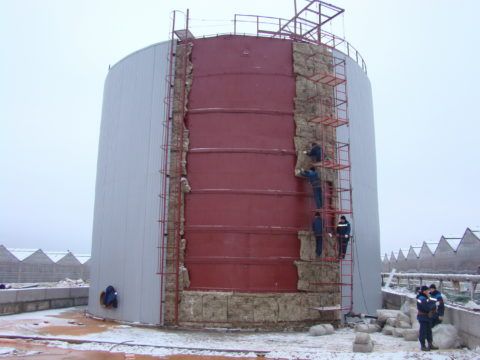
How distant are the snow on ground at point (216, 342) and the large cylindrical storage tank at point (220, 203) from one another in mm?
1035

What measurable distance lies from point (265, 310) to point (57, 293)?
1103 centimetres

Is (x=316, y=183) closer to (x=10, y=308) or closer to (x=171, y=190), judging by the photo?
(x=171, y=190)

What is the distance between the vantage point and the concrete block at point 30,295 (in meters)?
19.8

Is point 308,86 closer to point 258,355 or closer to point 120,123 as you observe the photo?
point 120,123

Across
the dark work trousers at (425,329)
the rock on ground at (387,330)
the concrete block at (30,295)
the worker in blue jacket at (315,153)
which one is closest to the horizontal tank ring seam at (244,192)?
the worker in blue jacket at (315,153)

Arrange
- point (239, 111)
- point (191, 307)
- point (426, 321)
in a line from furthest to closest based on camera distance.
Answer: point (239, 111) → point (191, 307) → point (426, 321)

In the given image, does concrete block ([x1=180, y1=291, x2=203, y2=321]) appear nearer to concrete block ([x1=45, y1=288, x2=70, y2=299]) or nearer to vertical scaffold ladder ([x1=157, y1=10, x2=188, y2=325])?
vertical scaffold ladder ([x1=157, y1=10, x2=188, y2=325])

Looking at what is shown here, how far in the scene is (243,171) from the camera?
16.6m

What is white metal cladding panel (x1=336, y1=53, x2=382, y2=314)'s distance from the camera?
18.3 metres

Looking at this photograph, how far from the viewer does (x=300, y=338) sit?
14.1 m

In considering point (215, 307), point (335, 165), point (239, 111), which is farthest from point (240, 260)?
point (239, 111)

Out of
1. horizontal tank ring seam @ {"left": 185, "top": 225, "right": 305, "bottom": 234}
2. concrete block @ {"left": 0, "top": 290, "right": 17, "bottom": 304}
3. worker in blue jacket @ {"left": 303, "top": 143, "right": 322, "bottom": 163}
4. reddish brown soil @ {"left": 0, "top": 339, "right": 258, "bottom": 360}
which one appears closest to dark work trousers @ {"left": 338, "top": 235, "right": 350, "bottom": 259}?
horizontal tank ring seam @ {"left": 185, "top": 225, "right": 305, "bottom": 234}

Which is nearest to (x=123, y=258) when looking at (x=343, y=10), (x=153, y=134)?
(x=153, y=134)

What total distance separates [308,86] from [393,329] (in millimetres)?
8483
